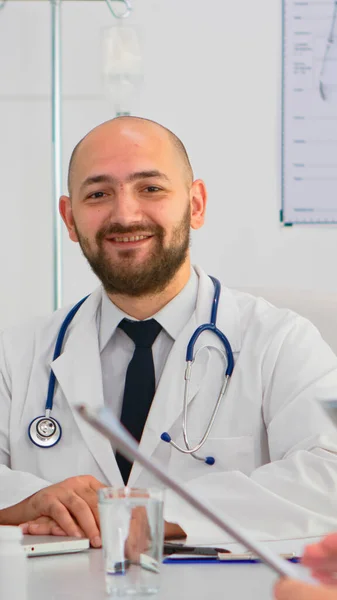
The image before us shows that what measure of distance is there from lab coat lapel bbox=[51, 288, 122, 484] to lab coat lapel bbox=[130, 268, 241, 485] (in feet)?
0.23

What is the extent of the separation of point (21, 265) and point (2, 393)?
1.24m

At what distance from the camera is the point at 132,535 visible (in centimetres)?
91

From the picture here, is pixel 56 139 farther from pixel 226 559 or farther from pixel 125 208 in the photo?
pixel 226 559

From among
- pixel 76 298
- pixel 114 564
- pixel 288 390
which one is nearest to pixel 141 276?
pixel 288 390

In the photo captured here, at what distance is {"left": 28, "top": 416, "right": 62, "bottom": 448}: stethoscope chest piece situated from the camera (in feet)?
6.05

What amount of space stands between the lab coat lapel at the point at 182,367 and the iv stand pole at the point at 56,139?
1026 millimetres

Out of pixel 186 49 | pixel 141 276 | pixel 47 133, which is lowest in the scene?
pixel 141 276

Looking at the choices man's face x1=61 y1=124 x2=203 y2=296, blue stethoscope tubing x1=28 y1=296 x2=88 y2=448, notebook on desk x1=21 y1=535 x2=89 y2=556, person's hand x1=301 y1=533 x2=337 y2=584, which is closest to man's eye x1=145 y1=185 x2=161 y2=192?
man's face x1=61 y1=124 x2=203 y2=296

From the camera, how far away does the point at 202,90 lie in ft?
10.4

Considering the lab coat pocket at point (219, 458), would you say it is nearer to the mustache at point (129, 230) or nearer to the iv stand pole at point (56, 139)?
the mustache at point (129, 230)

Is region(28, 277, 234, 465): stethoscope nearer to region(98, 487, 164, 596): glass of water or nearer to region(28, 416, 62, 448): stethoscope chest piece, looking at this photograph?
region(28, 416, 62, 448): stethoscope chest piece

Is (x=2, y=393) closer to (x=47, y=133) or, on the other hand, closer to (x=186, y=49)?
(x=47, y=133)

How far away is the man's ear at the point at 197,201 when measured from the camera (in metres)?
2.12

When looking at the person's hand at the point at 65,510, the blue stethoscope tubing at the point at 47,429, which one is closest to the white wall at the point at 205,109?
the blue stethoscope tubing at the point at 47,429
